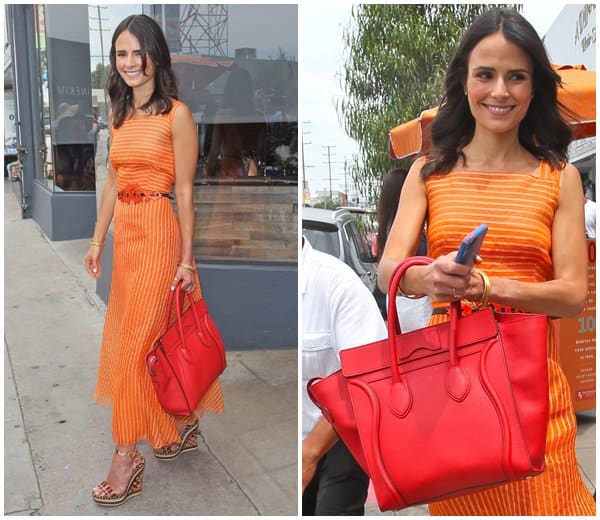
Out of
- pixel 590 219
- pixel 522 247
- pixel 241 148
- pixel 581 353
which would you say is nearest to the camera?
pixel 522 247

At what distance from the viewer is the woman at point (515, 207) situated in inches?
68.8

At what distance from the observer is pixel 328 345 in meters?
2.04

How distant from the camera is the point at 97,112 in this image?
639cm

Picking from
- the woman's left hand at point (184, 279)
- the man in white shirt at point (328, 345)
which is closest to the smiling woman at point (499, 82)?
the man in white shirt at point (328, 345)

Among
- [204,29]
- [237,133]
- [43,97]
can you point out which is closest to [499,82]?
[237,133]

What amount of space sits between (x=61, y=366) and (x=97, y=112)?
2584 millimetres

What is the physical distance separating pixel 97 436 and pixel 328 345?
2119mm

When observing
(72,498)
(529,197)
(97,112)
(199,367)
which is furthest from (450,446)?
(97,112)

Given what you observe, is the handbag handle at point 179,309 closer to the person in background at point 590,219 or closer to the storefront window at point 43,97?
the person in background at point 590,219

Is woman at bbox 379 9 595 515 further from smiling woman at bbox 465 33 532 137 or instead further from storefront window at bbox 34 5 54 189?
storefront window at bbox 34 5 54 189

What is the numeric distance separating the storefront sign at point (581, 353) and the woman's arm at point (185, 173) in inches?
82.6

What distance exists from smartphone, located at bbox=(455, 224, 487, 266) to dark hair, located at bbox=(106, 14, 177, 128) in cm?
187

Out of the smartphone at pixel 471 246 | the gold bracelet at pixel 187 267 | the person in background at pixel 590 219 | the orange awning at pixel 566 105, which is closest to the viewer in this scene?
the smartphone at pixel 471 246

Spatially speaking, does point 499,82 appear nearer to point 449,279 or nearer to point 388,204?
point 449,279
